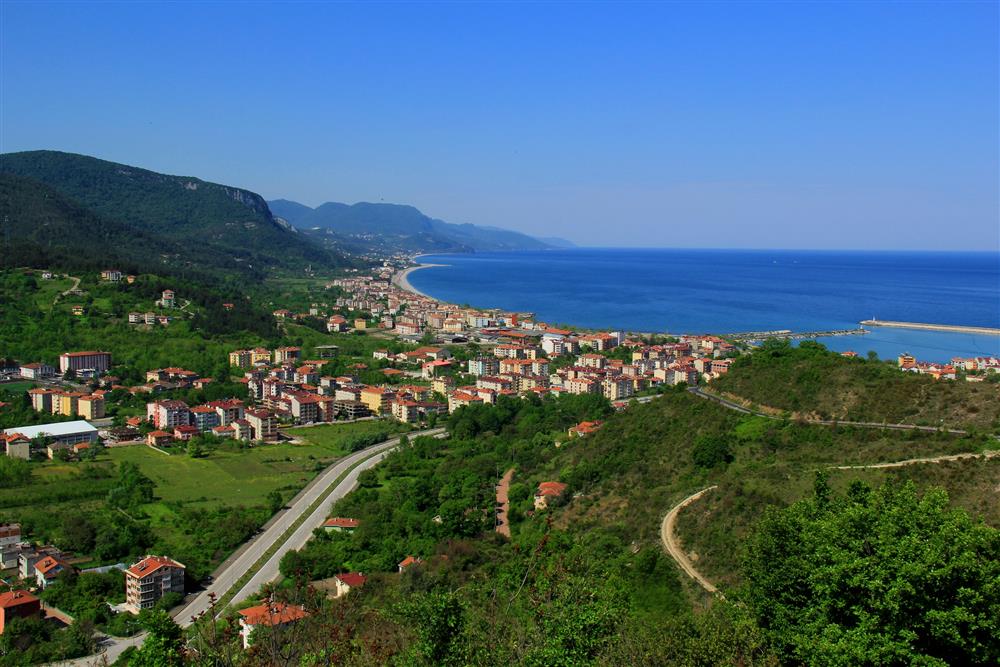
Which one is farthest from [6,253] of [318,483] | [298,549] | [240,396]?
[298,549]

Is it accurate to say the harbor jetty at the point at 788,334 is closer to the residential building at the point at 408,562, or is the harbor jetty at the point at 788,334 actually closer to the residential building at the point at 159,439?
the residential building at the point at 159,439

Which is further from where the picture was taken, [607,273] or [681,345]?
[607,273]

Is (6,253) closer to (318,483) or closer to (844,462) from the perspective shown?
(318,483)

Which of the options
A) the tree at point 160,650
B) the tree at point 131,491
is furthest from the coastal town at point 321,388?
the tree at point 160,650

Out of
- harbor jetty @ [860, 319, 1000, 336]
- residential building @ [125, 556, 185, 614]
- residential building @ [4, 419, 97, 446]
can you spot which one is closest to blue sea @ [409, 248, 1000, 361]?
harbor jetty @ [860, 319, 1000, 336]

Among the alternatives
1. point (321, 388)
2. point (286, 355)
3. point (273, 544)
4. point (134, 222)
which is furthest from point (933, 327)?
point (134, 222)

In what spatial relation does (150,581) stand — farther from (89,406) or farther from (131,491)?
(89,406)
